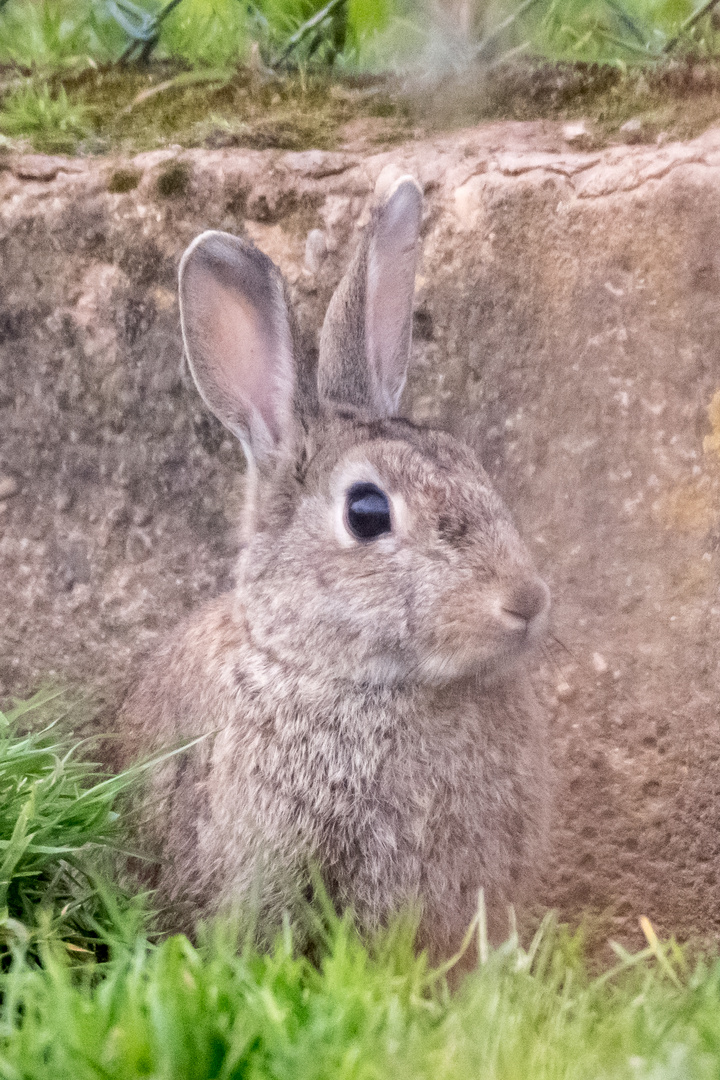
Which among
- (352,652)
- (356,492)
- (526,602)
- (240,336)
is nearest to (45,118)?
(240,336)

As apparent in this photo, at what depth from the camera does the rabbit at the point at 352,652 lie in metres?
1.57

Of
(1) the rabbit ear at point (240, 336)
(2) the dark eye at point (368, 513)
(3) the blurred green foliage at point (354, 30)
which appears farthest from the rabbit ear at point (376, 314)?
(3) the blurred green foliage at point (354, 30)

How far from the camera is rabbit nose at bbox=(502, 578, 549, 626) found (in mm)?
1481

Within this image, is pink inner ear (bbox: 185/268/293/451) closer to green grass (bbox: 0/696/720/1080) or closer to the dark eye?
the dark eye

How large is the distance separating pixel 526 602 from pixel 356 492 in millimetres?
345

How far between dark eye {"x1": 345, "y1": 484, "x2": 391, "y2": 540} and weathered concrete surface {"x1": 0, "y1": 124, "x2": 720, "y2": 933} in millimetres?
412

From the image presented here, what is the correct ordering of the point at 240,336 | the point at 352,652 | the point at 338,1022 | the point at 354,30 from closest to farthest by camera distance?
1. the point at 338,1022
2. the point at 352,652
3. the point at 240,336
4. the point at 354,30

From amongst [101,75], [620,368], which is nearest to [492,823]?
[620,368]

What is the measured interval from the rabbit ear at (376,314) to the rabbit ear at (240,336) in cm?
10

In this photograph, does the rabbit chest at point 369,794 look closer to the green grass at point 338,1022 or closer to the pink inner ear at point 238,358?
the green grass at point 338,1022

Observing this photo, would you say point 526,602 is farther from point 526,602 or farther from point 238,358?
point 238,358

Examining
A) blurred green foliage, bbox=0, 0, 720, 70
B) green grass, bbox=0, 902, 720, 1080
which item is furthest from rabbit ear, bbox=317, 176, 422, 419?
green grass, bbox=0, 902, 720, 1080

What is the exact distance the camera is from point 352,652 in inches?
63.3

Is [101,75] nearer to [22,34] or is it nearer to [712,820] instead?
[22,34]
